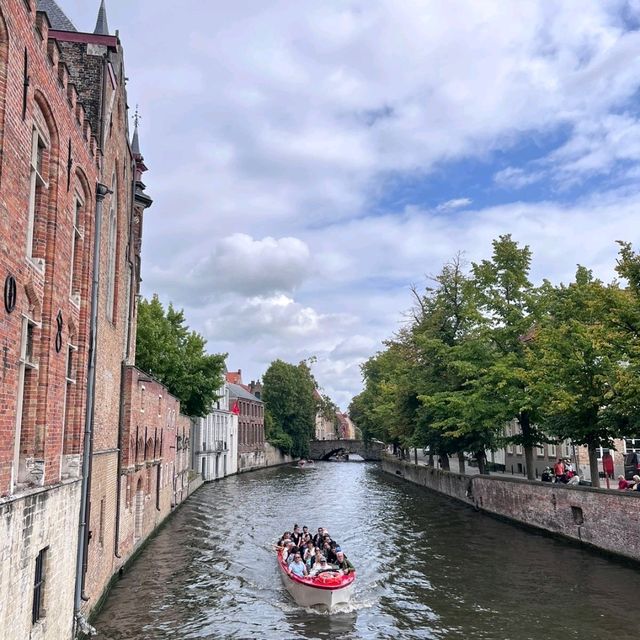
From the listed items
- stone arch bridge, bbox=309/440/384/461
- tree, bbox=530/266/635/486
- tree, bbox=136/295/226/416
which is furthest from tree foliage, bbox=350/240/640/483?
stone arch bridge, bbox=309/440/384/461

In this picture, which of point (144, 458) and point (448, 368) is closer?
point (144, 458)

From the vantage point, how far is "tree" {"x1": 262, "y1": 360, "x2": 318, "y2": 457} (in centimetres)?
8462

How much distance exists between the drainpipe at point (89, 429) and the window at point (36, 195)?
3.50 m

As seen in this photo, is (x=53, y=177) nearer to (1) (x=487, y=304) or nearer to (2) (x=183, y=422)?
(1) (x=487, y=304)

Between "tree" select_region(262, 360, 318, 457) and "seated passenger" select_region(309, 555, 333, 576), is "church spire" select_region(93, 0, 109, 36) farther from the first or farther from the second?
"tree" select_region(262, 360, 318, 457)

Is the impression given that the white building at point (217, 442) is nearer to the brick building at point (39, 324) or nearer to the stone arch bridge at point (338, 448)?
the stone arch bridge at point (338, 448)

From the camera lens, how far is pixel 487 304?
31.0 metres

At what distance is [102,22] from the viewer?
1903 centimetres

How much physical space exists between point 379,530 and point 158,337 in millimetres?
19524

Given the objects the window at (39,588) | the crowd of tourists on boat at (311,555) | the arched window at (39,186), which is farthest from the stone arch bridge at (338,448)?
the arched window at (39,186)

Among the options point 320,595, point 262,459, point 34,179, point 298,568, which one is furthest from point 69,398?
point 262,459

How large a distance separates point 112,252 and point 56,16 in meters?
6.55

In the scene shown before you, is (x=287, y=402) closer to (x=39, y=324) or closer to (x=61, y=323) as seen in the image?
(x=61, y=323)

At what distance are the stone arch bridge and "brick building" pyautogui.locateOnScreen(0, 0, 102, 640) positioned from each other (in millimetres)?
84859
